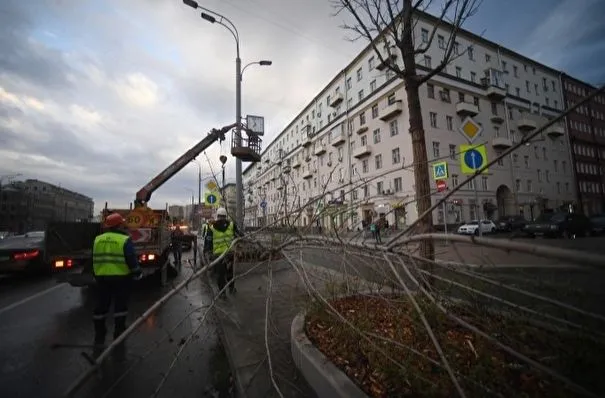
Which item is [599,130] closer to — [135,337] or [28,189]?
[135,337]

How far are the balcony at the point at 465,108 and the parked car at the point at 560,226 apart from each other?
15201 mm

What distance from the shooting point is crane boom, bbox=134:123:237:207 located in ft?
34.3

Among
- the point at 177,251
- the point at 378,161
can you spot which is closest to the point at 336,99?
the point at 378,161

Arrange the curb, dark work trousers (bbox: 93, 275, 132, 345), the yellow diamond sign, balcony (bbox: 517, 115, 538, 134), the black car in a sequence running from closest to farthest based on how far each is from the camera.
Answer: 1. the curb
2. dark work trousers (bbox: 93, 275, 132, 345)
3. the yellow diamond sign
4. the black car
5. balcony (bbox: 517, 115, 538, 134)

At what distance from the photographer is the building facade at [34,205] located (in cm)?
5944

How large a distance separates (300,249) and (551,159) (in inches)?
1967

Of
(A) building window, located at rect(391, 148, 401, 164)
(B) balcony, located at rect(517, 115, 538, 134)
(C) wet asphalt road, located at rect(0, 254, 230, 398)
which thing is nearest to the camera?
(C) wet asphalt road, located at rect(0, 254, 230, 398)

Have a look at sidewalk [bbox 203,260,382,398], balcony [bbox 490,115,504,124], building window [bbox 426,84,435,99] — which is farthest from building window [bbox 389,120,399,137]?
sidewalk [bbox 203,260,382,398]

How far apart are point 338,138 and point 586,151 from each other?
39.4 m

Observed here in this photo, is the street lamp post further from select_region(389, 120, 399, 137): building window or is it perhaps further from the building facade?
the building facade

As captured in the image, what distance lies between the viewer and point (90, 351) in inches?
134

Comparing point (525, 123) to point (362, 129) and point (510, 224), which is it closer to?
point (510, 224)

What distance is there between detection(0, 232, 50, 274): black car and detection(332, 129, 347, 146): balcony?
3186 cm

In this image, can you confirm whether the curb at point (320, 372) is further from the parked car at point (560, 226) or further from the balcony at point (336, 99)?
the balcony at point (336, 99)
